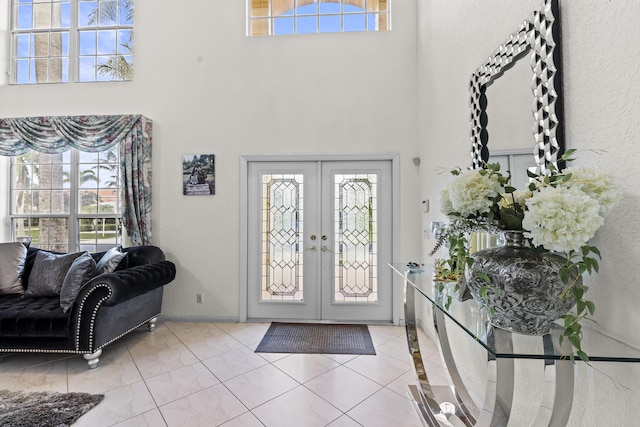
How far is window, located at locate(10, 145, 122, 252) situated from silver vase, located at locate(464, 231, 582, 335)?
4134 millimetres

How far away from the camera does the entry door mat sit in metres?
2.82

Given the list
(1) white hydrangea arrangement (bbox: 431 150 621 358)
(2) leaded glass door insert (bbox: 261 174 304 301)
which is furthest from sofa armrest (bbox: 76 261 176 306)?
(1) white hydrangea arrangement (bbox: 431 150 621 358)

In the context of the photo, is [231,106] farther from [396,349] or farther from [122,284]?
[396,349]

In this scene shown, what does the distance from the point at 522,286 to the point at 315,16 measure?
391cm

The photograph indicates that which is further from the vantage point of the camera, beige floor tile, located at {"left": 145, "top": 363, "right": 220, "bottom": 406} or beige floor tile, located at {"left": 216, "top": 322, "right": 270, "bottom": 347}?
beige floor tile, located at {"left": 216, "top": 322, "right": 270, "bottom": 347}

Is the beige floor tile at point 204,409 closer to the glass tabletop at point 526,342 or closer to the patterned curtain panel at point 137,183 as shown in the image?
the glass tabletop at point 526,342

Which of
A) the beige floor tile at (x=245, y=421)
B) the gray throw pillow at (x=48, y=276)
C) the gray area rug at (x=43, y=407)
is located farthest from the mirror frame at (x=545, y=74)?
the gray throw pillow at (x=48, y=276)

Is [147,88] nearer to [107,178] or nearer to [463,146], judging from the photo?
[107,178]

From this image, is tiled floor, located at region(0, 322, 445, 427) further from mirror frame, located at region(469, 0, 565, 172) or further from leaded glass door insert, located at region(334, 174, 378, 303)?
mirror frame, located at region(469, 0, 565, 172)

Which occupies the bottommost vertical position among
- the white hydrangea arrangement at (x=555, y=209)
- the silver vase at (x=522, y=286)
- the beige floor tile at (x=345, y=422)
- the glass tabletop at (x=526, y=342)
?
the beige floor tile at (x=345, y=422)

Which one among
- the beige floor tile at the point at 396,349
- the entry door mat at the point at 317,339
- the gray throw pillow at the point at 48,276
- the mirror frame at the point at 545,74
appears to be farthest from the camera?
the gray throw pillow at the point at 48,276

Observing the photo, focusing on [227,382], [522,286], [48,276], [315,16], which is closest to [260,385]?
[227,382]

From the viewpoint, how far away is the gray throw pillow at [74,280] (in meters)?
2.51

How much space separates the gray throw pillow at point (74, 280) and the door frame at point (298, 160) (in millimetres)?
1447
